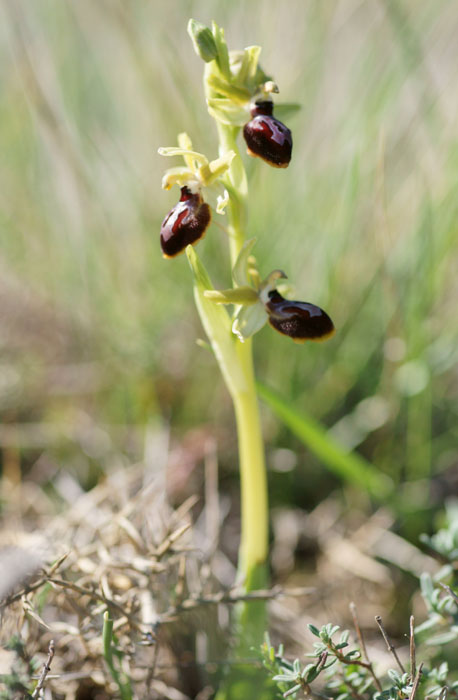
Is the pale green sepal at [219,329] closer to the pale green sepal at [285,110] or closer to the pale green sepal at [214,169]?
the pale green sepal at [214,169]

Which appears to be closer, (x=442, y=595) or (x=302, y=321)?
(x=302, y=321)

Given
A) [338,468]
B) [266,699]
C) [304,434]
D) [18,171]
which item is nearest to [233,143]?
[304,434]

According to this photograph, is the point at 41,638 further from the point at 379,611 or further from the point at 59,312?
the point at 59,312

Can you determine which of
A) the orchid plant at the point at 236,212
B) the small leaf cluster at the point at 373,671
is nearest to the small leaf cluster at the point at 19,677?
the small leaf cluster at the point at 373,671

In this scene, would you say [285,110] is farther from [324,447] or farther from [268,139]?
[324,447]

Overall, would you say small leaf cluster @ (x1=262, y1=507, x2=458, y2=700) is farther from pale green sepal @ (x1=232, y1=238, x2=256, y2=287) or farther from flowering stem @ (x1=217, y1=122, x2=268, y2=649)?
pale green sepal @ (x1=232, y1=238, x2=256, y2=287)

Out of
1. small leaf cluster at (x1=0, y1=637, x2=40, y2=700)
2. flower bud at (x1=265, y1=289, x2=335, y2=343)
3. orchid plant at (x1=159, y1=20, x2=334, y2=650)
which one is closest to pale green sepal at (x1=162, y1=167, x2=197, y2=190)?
orchid plant at (x1=159, y1=20, x2=334, y2=650)

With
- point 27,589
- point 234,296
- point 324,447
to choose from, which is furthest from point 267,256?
point 27,589
